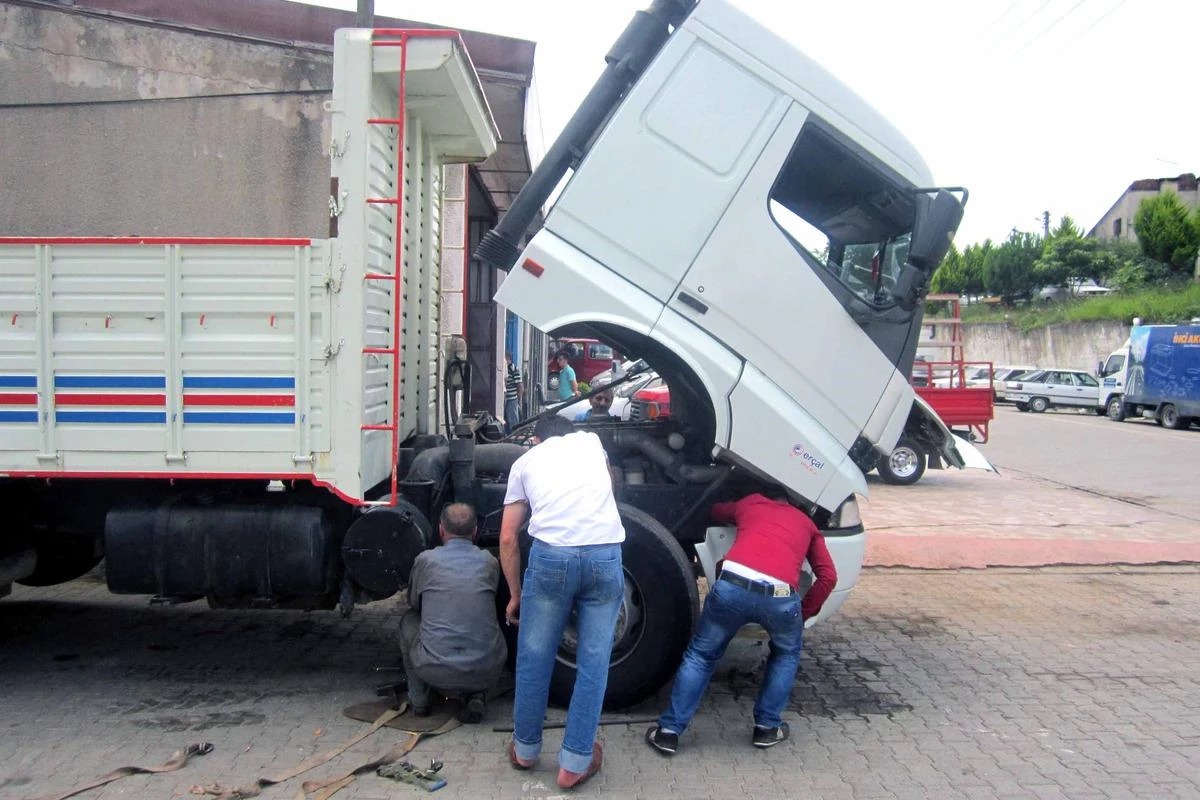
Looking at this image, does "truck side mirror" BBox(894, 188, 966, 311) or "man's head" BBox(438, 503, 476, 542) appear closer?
"truck side mirror" BBox(894, 188, 966, 311)

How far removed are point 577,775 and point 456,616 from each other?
939mm

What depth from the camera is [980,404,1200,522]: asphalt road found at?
14117 millimetres

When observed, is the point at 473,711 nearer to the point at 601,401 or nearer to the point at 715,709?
the point at 715,709

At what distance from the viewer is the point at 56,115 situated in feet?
27.4

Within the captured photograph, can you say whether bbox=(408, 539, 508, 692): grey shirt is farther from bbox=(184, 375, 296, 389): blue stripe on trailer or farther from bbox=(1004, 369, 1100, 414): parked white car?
bbox=(1004, 369, 1100, 414): parked white car

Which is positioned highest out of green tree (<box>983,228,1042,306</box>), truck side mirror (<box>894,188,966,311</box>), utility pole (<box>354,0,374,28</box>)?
green tree (<box>983,228,1042,306</box>)

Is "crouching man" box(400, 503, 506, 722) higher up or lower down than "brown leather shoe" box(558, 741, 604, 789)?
higher up

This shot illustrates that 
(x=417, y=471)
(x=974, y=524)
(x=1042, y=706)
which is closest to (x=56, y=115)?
(x=417, y=471)

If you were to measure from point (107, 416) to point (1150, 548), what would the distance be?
8.87 meters

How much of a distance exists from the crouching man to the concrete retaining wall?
43.7 m

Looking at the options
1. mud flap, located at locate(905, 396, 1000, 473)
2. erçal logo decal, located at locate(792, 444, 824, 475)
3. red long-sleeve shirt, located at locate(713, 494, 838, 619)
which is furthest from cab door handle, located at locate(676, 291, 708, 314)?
mud flap, located at locate(905, 396, 1000, 473)

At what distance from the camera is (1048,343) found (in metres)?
47.5

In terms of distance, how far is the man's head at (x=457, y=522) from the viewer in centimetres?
482

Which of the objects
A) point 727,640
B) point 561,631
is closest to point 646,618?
point 727,640
